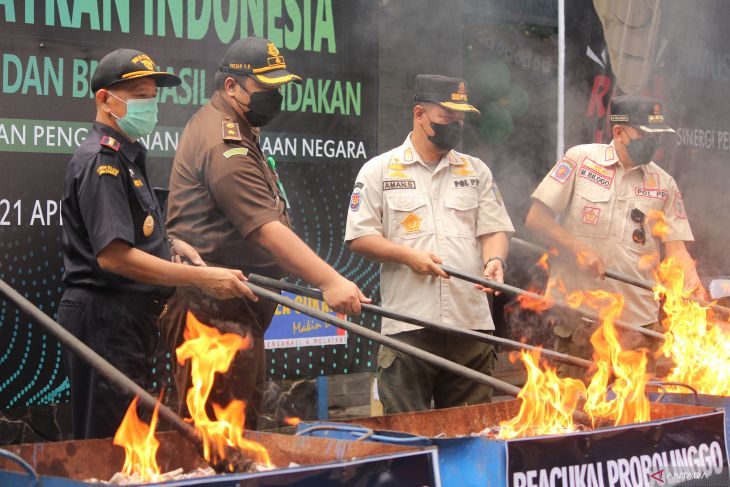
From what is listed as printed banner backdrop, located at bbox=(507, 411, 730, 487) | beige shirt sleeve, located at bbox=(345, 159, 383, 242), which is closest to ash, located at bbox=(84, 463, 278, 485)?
printed banner backdrop, located at bbox=(507, 411, 730, 487)

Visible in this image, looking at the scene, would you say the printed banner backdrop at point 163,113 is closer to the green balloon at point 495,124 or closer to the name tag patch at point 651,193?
the green balloon at point 495,124

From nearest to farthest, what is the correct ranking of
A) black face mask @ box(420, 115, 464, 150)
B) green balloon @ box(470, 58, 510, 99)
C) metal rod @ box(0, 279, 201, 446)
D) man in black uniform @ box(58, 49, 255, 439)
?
metal rod @ box(0, 279, 201, 446) → man in black uniform @ box(58, 49, 255, 439) → black face mask @ box(420, 115, 464, 150) → green balloon @ box(470, 58, 510, 99)

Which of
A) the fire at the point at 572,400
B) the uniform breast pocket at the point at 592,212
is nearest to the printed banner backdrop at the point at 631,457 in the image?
the fire at the point at 572,400

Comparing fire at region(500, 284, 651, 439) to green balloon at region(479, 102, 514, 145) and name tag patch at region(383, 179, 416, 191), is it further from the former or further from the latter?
green balloon at region(479, 102, 514, 145)

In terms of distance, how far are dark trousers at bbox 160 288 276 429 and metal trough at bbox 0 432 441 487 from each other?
103 cm

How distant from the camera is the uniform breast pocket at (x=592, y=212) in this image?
6184mm

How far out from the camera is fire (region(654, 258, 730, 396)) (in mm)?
5246

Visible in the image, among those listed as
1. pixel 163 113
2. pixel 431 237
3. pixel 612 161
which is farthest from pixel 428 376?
pixel 163 113

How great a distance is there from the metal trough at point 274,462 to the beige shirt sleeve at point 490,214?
2.25 m

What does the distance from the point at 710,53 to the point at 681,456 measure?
6.26m

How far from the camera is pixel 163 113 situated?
627 cm

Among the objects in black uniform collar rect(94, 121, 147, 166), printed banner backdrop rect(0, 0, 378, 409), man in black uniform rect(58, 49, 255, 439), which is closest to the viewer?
man in black uniform rect(58, 49, 255, 439)

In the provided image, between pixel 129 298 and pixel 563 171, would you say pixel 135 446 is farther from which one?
pixel 563 171

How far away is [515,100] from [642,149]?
6.76 ft
